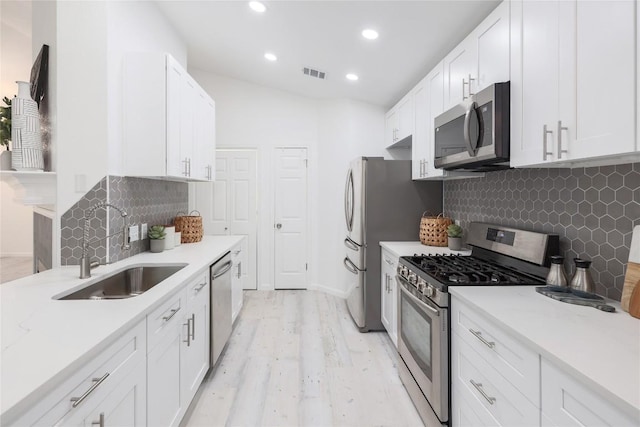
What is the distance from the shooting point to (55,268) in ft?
6.88

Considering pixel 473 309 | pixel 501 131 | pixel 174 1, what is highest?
pixel 174 1

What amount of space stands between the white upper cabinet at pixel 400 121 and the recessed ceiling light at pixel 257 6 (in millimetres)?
1567

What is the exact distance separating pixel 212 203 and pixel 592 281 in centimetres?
439

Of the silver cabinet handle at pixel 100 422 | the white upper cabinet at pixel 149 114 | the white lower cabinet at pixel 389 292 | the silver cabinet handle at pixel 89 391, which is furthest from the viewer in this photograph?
the white lower cabinet at pixel 389 292

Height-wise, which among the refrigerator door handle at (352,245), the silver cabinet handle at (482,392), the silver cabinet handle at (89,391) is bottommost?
the silver cabinet handle at (482,392)

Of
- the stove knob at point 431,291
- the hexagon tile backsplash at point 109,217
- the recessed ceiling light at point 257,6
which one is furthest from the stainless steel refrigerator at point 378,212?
the hexagon tile backsplash at point 109,217

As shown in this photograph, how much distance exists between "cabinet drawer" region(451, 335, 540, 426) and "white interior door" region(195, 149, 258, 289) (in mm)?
3623

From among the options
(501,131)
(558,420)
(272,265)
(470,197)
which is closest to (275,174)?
(272,265)

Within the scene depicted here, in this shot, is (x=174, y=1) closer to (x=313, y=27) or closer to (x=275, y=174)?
(x=313, y=27)

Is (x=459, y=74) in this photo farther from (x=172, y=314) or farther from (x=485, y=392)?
(x=172, y=314)

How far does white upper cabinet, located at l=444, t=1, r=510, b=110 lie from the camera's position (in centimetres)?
177

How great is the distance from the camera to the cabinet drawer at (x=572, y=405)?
31.5 inches

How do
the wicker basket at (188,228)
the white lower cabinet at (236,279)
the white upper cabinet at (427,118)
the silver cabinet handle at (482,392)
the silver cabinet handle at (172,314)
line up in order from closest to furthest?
the silver cabinet handle at (482,392)
the silver cabinet handle at (172,314)
the white upper cabinet at (427,118)
the white lower cabinet at (236,279)
the wicker basket at (188,228)

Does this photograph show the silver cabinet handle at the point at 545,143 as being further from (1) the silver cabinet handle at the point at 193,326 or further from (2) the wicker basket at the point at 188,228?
(2) the wicker basket at the point at 188,228
